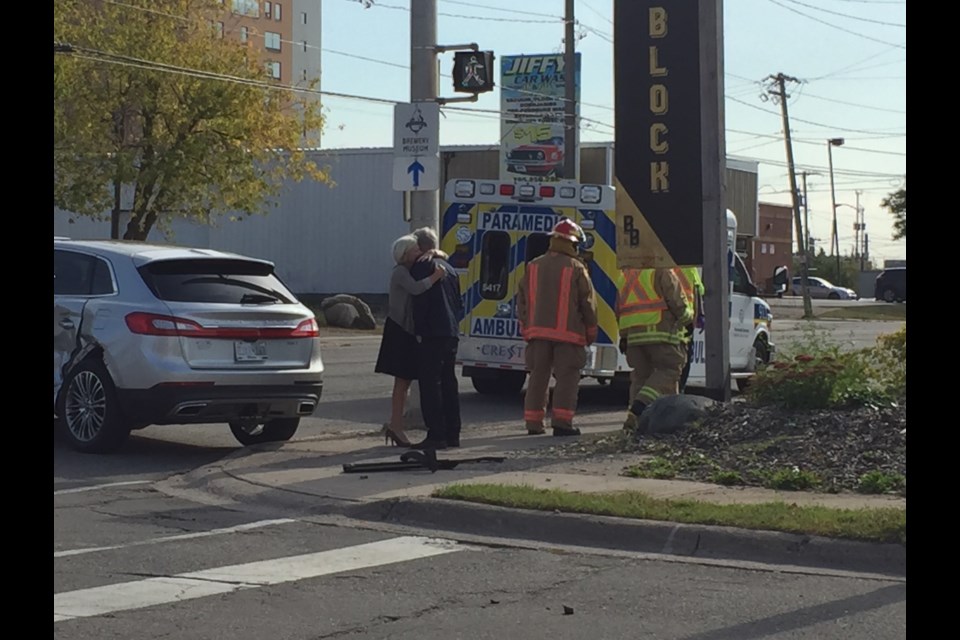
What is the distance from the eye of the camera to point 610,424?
613 inches

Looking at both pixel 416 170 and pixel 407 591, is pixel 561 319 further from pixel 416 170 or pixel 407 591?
pixel 407 591

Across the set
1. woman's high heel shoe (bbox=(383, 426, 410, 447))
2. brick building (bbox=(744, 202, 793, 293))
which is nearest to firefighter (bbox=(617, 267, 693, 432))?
woman's high heel shoe (bbox=(383, 426, 410, 447))

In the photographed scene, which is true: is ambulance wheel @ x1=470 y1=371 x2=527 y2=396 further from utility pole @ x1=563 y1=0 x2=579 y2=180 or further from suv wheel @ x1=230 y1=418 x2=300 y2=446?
utility pole @ x1=563 y1=0 x2=579 y2=180

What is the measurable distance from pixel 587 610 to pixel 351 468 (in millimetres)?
4396

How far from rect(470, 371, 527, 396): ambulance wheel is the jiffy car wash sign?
65.5 ft

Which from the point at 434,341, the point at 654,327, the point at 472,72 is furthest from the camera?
the point at 472,72

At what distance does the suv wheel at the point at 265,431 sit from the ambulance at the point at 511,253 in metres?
4.45

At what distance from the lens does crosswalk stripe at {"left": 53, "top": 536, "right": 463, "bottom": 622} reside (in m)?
6.76

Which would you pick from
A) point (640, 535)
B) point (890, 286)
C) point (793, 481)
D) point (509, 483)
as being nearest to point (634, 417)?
point (509, 483)

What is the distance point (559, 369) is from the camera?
13.4 meters

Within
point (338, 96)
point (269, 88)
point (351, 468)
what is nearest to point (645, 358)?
point (351, 468)

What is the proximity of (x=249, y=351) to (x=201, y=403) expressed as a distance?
2.03 feet
